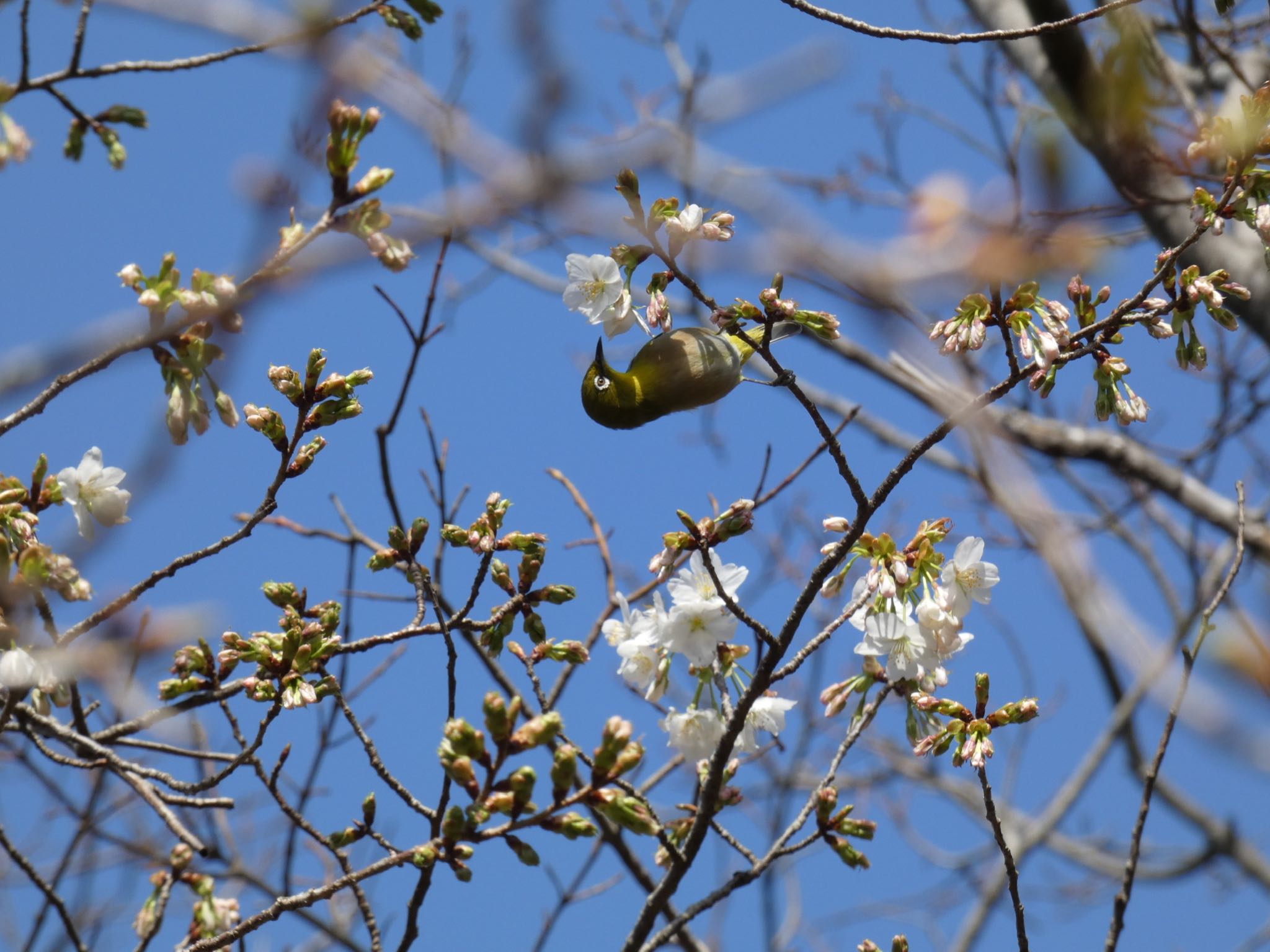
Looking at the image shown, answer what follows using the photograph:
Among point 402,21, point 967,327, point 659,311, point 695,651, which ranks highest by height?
point 402,21

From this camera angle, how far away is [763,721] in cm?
232

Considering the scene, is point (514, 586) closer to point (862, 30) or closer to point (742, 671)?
point (742, 671)

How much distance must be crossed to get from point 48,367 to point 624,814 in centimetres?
105

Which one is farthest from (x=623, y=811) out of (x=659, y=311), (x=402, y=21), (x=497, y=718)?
(x=402, y=21)

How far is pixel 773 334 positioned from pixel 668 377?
0.37 m

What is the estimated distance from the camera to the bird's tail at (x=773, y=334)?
2.13m

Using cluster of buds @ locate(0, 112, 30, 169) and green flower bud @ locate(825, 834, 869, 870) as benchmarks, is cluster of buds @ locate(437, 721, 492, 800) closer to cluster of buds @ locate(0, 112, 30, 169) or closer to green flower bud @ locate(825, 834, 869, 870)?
green flower bud @ locate(825, 834, 869, 870)

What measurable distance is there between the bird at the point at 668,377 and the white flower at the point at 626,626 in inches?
23.6

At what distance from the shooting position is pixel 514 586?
225 centimetres

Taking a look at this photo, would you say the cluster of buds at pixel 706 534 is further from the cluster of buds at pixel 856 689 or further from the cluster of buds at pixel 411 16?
the cluster of buds at pixel 411 16

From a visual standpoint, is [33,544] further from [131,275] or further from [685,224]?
[685,224]

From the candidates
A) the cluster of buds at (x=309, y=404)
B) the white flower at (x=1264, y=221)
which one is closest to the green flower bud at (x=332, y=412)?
the cluster of buds at (x=309, y=404)

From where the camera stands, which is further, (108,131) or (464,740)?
(108,131)

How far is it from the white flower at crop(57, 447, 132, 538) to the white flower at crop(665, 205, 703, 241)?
121 cm
